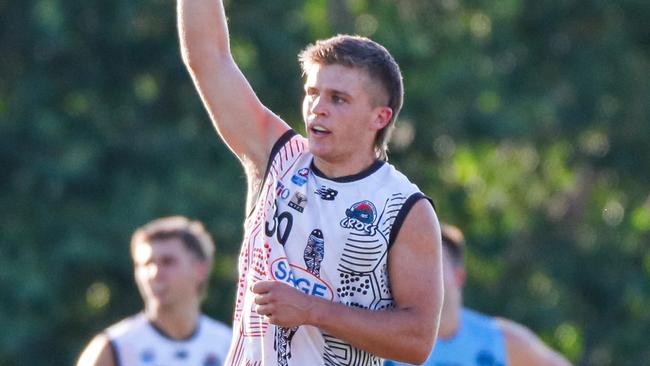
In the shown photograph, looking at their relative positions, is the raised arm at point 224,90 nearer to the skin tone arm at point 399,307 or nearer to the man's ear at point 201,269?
the skin tone arm at point 399,307

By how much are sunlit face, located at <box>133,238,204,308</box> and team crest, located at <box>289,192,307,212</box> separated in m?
3.69

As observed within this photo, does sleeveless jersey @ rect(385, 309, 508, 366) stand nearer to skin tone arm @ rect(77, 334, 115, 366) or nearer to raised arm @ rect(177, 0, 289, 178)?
skin tone arm @ rect(77, 334, 115, 366)

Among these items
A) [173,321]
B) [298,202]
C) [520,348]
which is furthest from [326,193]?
[173,321]

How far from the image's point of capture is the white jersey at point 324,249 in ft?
15.4

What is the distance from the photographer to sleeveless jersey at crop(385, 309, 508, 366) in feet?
25.8

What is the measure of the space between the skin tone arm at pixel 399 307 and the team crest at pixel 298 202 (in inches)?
11.3

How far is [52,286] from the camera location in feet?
49.9

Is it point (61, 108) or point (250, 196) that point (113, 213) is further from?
point (250, 196)

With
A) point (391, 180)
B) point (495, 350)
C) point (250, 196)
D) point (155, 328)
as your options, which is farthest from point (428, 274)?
point (155, 328)

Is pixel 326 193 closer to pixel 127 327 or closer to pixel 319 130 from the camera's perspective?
pixel 319 130

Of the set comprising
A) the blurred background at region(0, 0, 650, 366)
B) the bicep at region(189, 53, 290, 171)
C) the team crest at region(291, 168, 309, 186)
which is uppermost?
the bicep at region(189, 53, 290, 171)

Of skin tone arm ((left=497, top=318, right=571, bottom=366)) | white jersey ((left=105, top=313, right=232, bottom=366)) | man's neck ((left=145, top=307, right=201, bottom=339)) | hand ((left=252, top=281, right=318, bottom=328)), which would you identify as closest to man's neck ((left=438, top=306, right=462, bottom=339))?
skin tone arm ((left=497, top=318, right=571, bottom=366))

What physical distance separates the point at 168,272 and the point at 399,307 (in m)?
3.92

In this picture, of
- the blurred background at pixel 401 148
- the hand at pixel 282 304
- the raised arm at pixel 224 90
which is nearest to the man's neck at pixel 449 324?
the raised arm at pixel 224 90
